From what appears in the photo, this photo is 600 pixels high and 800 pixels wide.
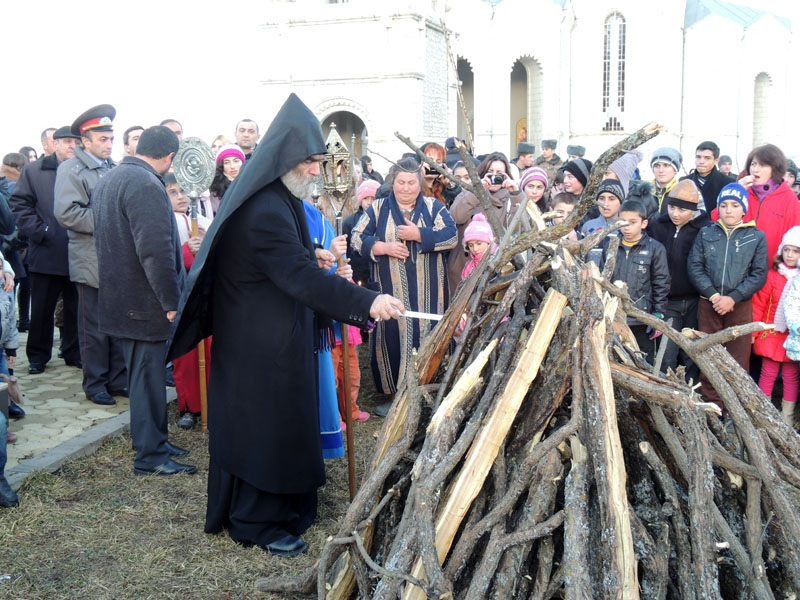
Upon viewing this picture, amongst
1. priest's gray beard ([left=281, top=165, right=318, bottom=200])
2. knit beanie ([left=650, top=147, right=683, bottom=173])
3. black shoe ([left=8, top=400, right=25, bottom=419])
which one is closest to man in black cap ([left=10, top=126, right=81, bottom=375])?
black shoe ([left=8, top=400, right=25, bottom=419])

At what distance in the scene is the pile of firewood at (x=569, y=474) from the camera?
7.57 feet

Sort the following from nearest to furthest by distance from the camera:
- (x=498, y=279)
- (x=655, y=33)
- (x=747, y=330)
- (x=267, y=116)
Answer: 1. (x=747, y=330)
2. (x=498, y=279)
3. (x=267, y=116)
4. (x=655, y=33)

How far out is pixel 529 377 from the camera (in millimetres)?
2564

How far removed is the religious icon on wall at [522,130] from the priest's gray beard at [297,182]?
35702 mm

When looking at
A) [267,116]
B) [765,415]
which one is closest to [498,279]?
[765,415]

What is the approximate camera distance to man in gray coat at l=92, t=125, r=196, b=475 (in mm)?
4613

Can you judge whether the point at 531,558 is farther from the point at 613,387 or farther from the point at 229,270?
the point at 229,270

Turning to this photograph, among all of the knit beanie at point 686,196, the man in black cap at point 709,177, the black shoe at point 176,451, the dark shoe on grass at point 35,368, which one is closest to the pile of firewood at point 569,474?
the black shoe at point 176,451

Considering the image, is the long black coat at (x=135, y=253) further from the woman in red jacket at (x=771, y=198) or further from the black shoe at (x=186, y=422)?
the woman in red jacket at (x=771, y=198)

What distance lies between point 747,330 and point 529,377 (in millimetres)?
725

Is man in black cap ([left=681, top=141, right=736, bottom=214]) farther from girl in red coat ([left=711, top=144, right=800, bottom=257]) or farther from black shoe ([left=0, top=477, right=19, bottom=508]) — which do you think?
black shoe ([left=0, top=477, right=19, bottom=508])

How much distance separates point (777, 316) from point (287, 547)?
3992 mm

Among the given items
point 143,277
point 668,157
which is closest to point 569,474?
point 143,277

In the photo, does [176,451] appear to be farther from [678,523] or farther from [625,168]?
[625,168]
